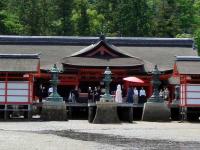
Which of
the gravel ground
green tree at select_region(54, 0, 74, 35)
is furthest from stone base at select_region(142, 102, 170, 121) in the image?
green tree at select_region(54, 0, 74, 35)

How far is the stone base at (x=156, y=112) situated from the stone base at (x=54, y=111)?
4.24 meters

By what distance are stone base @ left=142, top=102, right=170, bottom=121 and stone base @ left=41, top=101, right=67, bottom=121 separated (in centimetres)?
424

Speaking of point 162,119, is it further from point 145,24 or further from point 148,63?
point 145,24

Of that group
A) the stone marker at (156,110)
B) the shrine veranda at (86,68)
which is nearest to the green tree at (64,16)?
the shrine veranda at (86,68)

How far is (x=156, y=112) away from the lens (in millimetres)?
31016

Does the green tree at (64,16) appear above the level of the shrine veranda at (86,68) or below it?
above

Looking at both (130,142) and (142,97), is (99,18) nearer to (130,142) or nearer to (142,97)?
(142,97)

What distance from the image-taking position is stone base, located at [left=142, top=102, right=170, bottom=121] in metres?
30.9

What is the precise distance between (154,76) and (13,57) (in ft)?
24.9

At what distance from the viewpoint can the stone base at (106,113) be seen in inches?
1119

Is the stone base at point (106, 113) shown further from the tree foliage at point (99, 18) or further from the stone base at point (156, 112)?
the tree foliage at point (99, 18)

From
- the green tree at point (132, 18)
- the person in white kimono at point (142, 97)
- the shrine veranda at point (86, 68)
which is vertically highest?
the green tree at point (132, 18)

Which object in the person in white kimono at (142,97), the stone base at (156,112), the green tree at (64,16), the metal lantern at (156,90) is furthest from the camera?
the green tree at (64,16)

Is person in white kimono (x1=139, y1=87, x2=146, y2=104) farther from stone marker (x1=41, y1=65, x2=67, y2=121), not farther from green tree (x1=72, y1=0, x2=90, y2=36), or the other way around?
green tree (x1=72, y1=0, x2=90, y2=36)
